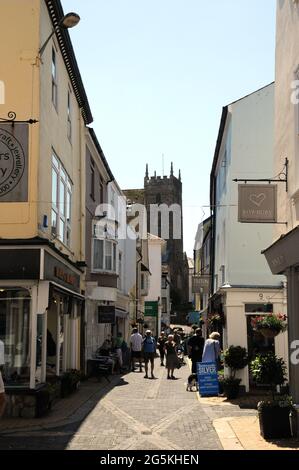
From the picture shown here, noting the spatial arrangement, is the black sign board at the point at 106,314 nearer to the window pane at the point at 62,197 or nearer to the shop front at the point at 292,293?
the window pane at the point at 62,197

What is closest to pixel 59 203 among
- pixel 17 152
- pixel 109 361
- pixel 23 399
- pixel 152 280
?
pixel 17 152

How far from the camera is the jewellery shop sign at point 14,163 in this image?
12.4 meters

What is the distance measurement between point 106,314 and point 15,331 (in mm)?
10716

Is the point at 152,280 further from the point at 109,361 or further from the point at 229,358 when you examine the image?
the point at 229,358

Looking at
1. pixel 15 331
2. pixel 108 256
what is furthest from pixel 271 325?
pixel 108 256

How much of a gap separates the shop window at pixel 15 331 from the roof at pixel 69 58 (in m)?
6.62

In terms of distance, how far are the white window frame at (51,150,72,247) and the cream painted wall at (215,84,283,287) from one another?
475 centimetres

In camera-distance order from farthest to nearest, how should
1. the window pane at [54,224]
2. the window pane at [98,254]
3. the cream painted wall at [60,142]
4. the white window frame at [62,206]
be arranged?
1. the window pane at [98,254]
2. the white window frame at [62,206]
3. the window pane at [54,224]
4. the cream painted wall at [60,142]

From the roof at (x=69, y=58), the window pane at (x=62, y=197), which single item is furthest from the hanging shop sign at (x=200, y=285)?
the window pane at (x=62, y=197)

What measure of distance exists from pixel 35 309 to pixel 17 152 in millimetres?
3328

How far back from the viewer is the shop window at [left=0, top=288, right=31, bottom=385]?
1253 centimetres

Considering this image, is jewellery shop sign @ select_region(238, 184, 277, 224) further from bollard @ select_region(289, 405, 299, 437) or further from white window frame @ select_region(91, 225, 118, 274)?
white window frame @ select_region(91, 225, 118, 274)
